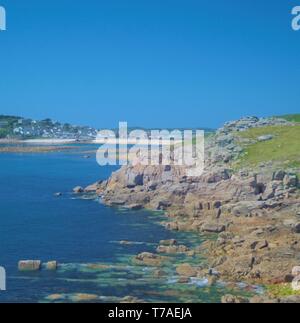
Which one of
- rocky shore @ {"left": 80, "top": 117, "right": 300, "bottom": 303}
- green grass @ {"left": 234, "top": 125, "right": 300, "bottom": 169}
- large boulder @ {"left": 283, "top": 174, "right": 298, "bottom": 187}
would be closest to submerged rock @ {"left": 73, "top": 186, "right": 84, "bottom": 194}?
rocky shore @ {"left": 80, "top": 117, "right": 300, "bottom": 303}

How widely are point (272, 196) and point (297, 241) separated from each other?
44.4 feet

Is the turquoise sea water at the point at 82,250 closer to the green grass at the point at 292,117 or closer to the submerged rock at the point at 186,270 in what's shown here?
the submerged rock at the point at 186,270

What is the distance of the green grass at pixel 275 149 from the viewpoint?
219 ft

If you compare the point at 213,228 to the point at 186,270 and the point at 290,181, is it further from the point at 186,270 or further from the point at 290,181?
the point at 186,270

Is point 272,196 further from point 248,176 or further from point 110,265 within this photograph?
point 110,265

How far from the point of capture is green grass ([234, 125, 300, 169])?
66.9 meters

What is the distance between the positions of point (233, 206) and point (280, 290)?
20756 millimetres

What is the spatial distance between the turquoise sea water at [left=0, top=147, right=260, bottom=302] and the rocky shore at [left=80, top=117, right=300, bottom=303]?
1788 millimetres

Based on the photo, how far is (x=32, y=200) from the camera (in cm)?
6681

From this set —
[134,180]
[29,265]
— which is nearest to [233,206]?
[134,180]

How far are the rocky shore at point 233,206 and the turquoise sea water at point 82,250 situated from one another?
5.87ft

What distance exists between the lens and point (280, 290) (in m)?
30.5

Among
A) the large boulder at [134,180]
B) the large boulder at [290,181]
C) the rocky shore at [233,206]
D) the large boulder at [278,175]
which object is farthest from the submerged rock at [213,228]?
the large boulder at [134,180]
